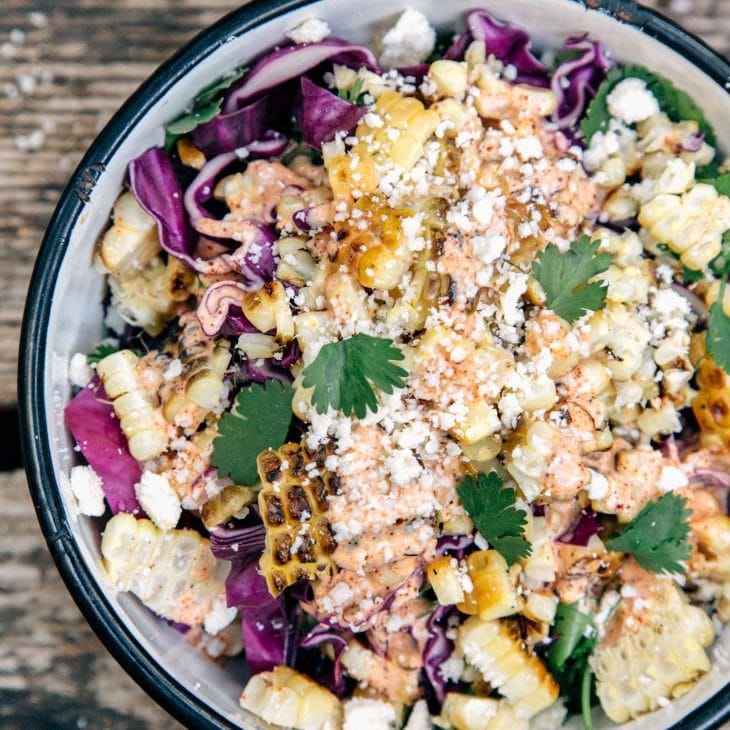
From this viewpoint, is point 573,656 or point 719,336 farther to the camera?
point 573,656

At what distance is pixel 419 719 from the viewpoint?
2.14 metres

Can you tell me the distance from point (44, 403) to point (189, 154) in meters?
0.69

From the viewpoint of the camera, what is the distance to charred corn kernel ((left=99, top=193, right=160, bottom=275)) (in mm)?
2092

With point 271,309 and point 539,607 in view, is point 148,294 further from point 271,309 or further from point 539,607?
point 539,607

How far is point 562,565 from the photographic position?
2059 mm

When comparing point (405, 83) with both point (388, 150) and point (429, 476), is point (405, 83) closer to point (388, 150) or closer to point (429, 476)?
point (388, 150)

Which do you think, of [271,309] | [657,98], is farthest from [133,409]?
[657,98]

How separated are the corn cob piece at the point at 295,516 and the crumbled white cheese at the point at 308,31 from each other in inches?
37.9

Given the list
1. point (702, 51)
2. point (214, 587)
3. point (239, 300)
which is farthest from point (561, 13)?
point (214, 587)

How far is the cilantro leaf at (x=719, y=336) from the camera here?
203 centimetres

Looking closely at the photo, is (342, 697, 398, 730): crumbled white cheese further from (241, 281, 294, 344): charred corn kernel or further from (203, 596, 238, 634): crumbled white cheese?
(241, 281, 294, 344): charred corn kernel

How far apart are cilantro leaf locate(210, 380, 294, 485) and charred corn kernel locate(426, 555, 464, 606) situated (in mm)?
451

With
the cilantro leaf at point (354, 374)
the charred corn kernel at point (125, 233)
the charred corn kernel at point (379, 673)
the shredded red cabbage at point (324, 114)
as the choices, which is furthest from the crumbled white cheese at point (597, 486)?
the charred corn kernel at point (125, 233)

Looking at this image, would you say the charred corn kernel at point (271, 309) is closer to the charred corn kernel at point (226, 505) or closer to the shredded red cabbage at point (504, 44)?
the charred corn kernel at point (226, 505)
